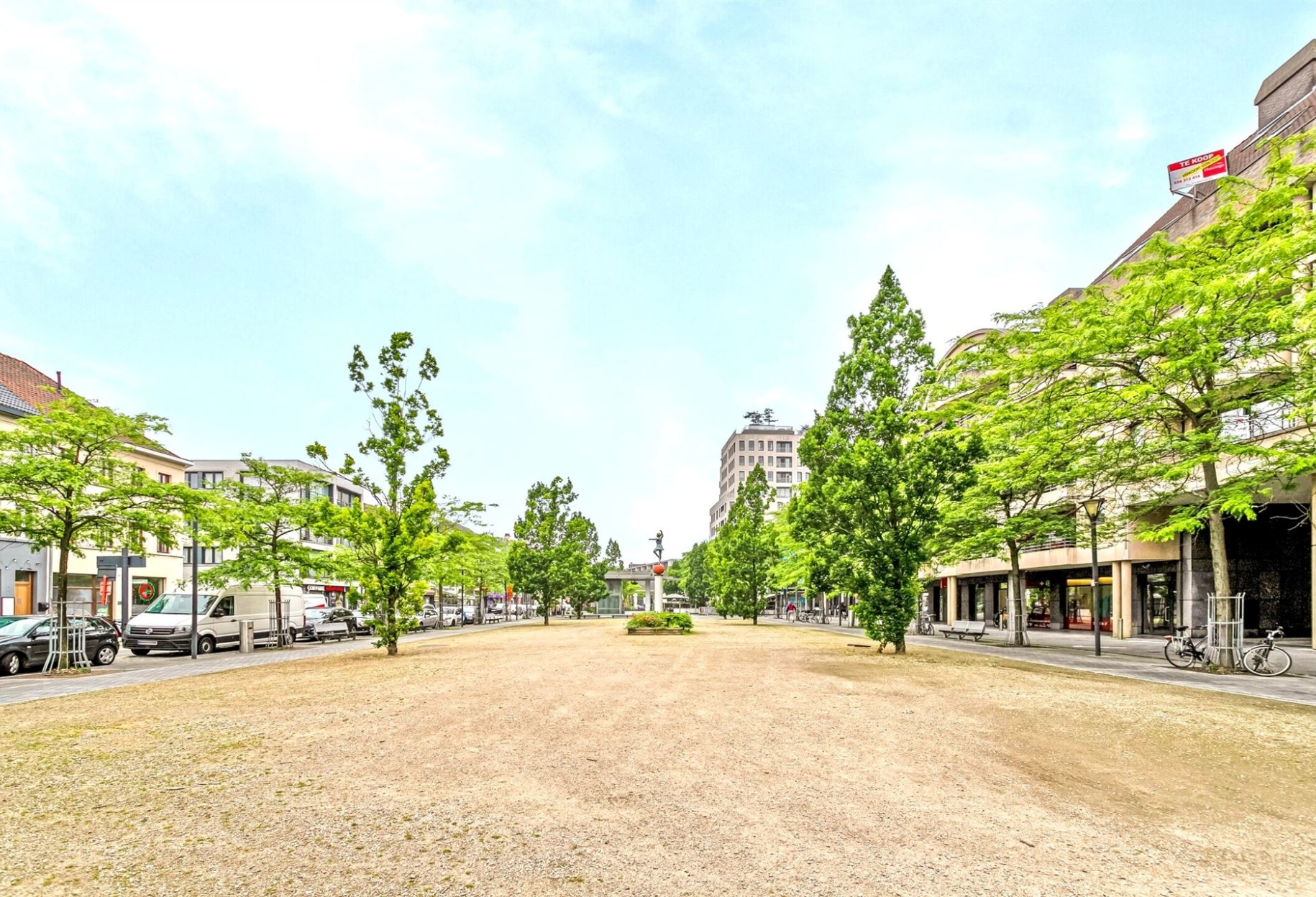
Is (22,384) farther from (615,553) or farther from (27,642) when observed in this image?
(615,553)

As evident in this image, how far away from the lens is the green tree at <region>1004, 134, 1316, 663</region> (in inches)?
631

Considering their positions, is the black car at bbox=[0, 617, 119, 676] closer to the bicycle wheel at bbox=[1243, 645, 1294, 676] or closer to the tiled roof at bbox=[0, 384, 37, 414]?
the tiled roof at bbox=[0, 384, 37, 414]

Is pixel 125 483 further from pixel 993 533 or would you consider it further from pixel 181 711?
pixel 993 533

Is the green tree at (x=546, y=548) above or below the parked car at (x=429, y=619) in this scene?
above

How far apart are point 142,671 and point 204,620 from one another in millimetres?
8315

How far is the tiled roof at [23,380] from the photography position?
37.3 m

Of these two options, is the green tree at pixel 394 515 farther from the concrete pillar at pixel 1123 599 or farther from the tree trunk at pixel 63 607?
the concrete pillar at pixel 1123 599

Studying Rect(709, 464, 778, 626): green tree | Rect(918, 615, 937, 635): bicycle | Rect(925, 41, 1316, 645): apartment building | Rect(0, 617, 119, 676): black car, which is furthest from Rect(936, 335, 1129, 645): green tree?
Rect(0, 617, 119, 676): black car

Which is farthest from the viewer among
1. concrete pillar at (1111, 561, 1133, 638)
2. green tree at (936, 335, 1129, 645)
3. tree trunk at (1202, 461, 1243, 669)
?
concrete pillar at (1111, 561, 1133, 638)

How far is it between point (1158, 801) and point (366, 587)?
2085cm

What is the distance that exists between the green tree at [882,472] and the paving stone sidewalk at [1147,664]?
3.94 m

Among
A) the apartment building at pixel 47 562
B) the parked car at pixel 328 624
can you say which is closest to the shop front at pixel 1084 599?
the parked car at pixel 328 624

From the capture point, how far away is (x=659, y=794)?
7.20m

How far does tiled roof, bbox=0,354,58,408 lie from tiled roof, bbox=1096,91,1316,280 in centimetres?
4567
